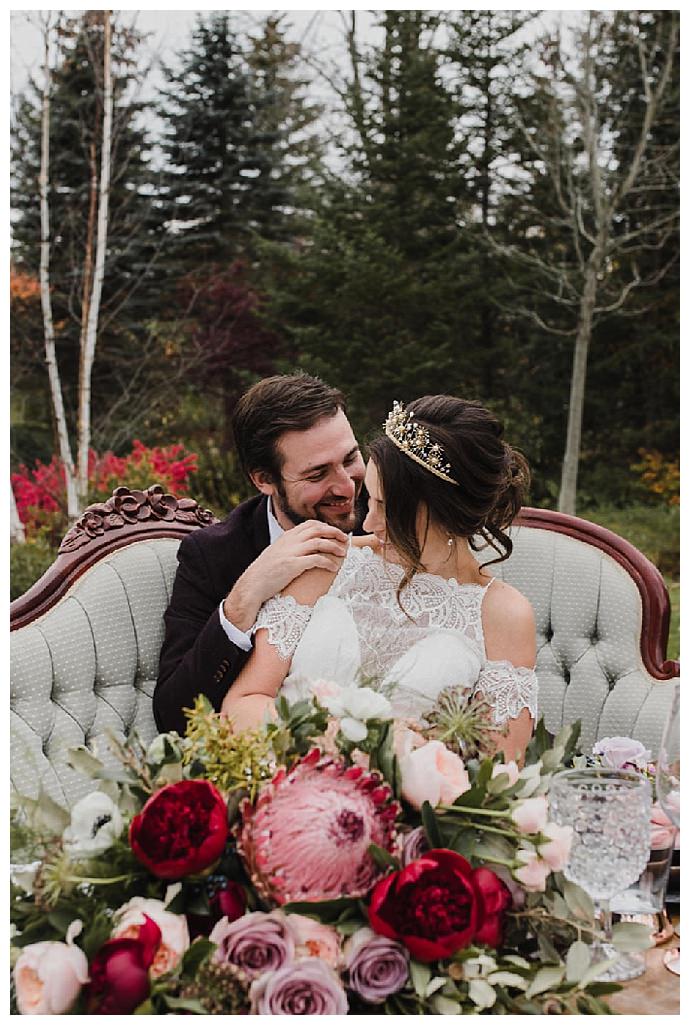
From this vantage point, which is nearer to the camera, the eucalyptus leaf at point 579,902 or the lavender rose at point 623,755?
the eucalyptus leaf at point 579,902

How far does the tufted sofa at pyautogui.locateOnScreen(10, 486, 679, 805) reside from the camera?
2.54 meters

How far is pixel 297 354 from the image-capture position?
10.1 m

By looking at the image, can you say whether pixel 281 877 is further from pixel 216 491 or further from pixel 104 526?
pixel 216 491

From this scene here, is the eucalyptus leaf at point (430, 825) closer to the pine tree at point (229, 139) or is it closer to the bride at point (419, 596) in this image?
the bride at point (419, 596)

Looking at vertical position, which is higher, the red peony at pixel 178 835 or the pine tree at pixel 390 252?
the pine tree at pixel 390 252

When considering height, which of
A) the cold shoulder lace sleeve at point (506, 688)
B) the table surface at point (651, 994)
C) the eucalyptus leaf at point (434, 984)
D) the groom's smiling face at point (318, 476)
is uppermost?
the groom's smiling face at point (318, 476)

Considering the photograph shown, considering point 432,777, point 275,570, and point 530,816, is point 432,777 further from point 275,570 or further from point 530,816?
point 275,570

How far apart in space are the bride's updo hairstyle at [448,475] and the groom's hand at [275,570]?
18 centimetres

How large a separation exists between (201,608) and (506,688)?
33.4 inches

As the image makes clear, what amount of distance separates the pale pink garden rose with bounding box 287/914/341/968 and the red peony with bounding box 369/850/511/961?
0.05 metres

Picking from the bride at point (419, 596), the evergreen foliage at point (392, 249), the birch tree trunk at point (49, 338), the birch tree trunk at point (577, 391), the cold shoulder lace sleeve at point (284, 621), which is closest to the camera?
the bride at point (419, 596)

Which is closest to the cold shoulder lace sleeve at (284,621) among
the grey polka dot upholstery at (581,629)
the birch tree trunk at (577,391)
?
the grey polka dot upholstery at (581,629)

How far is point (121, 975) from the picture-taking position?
102 centimetres

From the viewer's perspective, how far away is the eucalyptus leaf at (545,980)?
1095 millimetres
